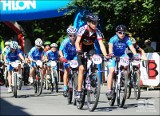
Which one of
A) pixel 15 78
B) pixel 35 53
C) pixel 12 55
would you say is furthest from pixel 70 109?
pixel 35 53

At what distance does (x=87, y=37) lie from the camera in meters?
10.5

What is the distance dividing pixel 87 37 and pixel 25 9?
14.4 meters

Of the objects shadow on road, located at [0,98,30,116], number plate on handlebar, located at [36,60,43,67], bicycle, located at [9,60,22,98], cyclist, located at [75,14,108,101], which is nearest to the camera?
shadow on road, located at [0,98,30,116]

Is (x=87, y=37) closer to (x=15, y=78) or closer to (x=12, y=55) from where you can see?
(x=15, y=78)

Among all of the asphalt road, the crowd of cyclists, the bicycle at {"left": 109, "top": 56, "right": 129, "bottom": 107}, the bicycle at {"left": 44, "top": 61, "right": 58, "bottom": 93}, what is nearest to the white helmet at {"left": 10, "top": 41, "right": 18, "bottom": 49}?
the crowd of cyclists

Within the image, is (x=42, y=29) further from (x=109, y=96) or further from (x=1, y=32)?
(x=109, y=96)

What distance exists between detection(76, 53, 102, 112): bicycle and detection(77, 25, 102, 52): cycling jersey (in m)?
0.31

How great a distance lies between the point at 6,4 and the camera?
80.0 feet

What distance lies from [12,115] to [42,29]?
Answer: 22764 millimetres

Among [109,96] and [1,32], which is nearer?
[109,96]

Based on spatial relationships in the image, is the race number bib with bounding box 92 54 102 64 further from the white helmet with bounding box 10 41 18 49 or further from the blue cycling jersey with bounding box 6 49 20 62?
the blue cycling jersey with bounding box 6 49 20 62

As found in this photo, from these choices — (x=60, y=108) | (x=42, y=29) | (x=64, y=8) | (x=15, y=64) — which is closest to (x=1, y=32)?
(x=42, y=29)

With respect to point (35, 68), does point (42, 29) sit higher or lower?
higher

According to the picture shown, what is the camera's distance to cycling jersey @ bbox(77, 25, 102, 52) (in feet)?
34.2
